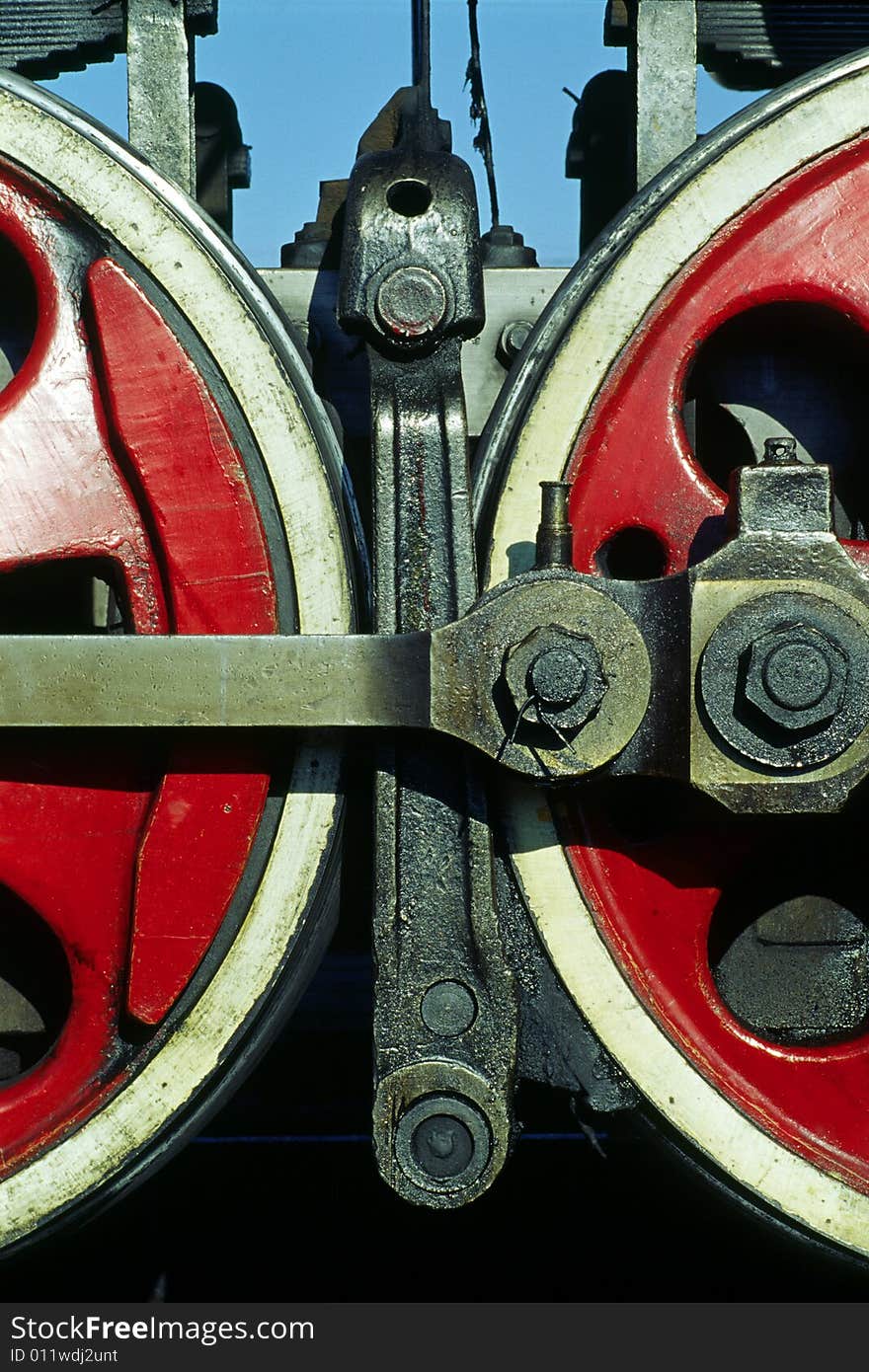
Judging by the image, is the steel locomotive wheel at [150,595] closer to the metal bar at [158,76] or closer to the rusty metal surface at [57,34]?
→ the metal bar at [158,76]

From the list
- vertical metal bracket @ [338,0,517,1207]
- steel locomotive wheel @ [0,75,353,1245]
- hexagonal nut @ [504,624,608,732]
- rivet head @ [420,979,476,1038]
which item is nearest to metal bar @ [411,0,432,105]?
vertical metal bracket @ [338,0,517,1207]

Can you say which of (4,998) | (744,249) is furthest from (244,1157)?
(744,249)

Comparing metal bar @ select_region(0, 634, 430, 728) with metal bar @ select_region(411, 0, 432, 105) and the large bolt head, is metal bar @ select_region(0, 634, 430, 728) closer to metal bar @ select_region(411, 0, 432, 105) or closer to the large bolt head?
the large bolt head

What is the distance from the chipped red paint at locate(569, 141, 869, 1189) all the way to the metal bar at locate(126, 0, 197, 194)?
1.60 feet

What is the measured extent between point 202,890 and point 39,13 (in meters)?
0.88

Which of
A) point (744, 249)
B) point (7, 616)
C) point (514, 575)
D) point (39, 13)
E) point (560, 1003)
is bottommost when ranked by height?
point (560, 1003)

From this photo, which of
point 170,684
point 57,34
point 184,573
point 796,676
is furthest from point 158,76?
point 796,676

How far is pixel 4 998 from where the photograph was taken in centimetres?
129

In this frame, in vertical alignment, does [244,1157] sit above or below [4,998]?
below

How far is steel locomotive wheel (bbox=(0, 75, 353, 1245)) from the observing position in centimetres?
106

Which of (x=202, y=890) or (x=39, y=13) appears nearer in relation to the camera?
(x=202, y=890)

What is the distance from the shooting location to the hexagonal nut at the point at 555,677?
0.98 meters

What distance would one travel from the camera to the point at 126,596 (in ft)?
3.67

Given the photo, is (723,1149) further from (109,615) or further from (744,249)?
(109,615)
